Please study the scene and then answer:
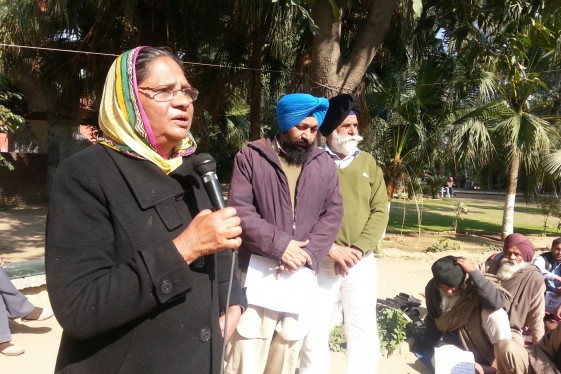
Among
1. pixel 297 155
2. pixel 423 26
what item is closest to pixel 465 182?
pixel 423 26

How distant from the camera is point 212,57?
9.58 m

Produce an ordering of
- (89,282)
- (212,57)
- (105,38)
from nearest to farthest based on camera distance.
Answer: (89,282) < (105,38) < (212,57)

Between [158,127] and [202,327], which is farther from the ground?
[158,127]

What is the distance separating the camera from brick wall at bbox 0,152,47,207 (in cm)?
1403

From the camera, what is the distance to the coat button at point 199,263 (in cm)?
141

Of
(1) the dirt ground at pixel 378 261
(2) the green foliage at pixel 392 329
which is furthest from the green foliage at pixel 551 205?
(2) the green foliage at pixel 392 329

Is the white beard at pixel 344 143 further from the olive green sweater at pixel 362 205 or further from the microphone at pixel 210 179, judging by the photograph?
the microphone at pixel 210 179

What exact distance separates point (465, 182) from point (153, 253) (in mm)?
46659

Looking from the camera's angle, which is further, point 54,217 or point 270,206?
point 270,206

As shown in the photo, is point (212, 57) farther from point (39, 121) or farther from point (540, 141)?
point (39, 121)

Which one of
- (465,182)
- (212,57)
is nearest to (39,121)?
(212,57)

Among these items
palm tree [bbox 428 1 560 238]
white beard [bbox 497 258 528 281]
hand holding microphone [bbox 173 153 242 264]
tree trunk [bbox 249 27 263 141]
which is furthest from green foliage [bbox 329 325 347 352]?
palm tree [bbox 428 1 560 238]

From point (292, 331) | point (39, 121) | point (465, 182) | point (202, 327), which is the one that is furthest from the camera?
point (465, 182)

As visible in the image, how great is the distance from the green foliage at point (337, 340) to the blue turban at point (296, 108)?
6.99 ft
